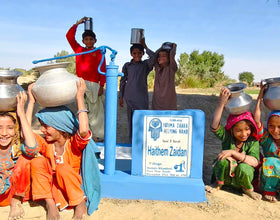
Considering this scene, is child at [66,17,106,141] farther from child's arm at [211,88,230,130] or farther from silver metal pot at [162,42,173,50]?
child's arm at [211,88,230,130]

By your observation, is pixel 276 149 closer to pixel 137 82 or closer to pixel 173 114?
pixel 173 114

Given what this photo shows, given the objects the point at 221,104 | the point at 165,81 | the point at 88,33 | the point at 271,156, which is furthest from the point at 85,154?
the point at 88,33

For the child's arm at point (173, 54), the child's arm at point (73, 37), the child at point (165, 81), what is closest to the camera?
the child's arm at point (173, 54)

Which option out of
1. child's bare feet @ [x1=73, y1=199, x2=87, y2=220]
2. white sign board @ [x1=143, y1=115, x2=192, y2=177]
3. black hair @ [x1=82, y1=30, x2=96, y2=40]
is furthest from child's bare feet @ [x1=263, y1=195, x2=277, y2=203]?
black hair @ [x1=82, y1=30, x2=96, y2=40]

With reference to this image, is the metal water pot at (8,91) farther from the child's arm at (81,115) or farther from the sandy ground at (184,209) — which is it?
the sandy ground at (184,209)

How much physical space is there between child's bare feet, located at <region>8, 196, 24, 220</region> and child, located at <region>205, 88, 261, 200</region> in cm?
206

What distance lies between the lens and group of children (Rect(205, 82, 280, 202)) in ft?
9.84

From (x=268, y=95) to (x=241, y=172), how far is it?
0.93 m

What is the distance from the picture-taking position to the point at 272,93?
3.01 meters

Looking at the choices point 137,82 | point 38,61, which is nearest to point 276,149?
point 137,82

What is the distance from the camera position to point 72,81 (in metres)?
2.62

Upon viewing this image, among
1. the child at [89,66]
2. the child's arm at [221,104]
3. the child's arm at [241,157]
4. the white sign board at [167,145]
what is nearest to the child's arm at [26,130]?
the white sign board at [167,145]

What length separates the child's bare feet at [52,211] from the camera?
249 cm

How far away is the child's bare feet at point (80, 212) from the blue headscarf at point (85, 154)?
60 mm
